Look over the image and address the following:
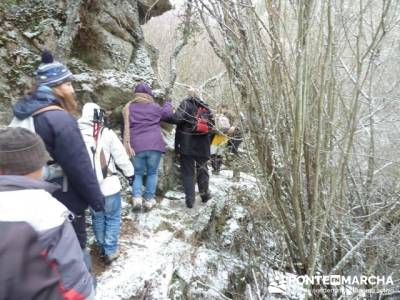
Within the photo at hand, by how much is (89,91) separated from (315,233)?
415 centimetres

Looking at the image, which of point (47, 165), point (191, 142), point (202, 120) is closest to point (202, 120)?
point (202, 120)

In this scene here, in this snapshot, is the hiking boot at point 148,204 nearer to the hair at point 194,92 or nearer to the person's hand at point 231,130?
the person's hand at point 231,130

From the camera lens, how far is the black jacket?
4.62 meters

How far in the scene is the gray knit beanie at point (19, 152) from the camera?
4.89ft

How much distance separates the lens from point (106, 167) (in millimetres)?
3045

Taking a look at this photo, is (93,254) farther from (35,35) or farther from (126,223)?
(35,35)

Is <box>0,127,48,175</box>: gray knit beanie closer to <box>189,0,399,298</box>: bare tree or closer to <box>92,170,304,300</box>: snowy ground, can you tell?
<box>189,0,399,298</box>: bare tree

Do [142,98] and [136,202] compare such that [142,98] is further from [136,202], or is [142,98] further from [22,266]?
[22,266]

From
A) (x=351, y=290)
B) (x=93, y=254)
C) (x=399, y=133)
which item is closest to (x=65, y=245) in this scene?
(x=93, y=254)

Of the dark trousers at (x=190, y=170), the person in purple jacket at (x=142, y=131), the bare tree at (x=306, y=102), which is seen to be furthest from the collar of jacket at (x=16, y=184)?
the dark trousers at (x=190, y=170)

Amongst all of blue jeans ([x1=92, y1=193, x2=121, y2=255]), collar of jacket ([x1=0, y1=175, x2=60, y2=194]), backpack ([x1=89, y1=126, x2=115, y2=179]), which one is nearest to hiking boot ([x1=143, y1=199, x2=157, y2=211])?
blue jeans ([x1=92, y1=193, x2=121, y2=255])

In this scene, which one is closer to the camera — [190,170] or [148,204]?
[148,204]

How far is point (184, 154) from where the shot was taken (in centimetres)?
486

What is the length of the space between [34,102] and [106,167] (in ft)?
3.06
